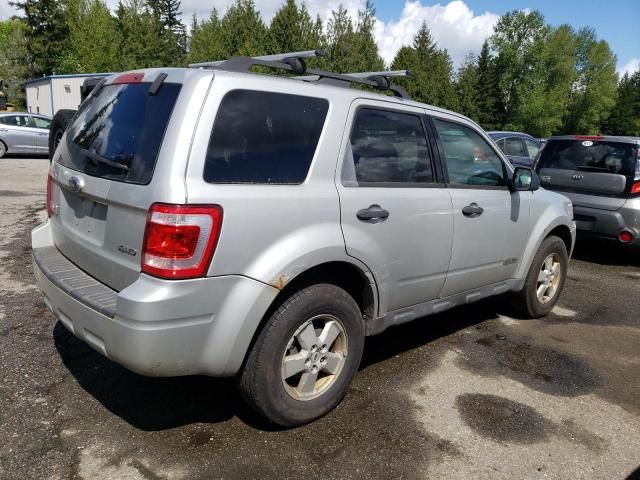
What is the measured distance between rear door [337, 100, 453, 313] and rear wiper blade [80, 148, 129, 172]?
3.68 feet

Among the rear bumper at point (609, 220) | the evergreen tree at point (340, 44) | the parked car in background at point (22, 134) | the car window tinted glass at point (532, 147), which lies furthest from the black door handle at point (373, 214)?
the evergreen tree at point (340, 44)

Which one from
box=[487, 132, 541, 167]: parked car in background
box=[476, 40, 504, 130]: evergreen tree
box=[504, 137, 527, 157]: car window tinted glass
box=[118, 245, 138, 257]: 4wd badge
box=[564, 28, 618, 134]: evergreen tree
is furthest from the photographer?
box=[564, 28, 618, 134]: evergreen tree

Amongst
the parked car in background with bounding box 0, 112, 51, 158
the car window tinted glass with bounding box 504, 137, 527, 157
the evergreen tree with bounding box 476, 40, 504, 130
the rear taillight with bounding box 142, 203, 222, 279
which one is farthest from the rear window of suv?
the evergreen tree with bounding box 476, 40, 504, 130

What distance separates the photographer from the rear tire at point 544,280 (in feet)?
15.3

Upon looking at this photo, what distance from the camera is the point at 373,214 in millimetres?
3062

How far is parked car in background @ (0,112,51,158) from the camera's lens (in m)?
17.3

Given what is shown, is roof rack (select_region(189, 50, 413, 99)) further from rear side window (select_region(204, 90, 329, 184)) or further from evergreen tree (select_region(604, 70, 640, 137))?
evergreen tree (select_region(604, 70, 640, 137))

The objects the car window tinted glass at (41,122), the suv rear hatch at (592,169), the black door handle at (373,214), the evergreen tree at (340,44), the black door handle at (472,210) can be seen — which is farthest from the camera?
the evergreen tree at (340,44)

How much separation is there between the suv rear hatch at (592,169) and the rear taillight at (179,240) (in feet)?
19.9

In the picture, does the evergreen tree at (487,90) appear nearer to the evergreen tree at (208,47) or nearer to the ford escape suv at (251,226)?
the evergreen tree at (208,47)

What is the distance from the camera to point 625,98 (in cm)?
7362

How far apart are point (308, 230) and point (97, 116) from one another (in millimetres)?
1381

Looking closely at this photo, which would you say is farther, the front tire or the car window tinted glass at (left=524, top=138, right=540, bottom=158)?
the car window tinted glass at (left=524, top=138, right=540, bottom=158)

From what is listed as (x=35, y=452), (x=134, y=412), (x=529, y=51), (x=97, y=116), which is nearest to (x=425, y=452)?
(x=134, y=412)
